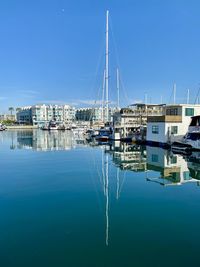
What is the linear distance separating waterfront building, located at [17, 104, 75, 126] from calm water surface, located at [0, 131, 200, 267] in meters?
130

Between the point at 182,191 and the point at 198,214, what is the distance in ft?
12.1

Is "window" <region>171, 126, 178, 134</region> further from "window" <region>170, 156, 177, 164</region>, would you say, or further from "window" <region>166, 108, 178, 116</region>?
"window" <region>170, 156, 177, 164</region>

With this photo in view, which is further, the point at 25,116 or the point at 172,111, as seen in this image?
the point at 25,116

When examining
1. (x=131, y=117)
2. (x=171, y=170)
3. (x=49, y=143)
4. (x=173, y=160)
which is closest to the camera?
(x=171, y=170)

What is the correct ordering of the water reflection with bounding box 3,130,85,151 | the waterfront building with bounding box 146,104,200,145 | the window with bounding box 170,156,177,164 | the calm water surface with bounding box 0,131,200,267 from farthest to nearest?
the water reflection with bounding box 3,130,85,151 → the waterfront building with bounding box 146,104,200,145 → the window with bounding box 170,156,177,164 → the calm water surface with bounding box 0,131,200,267

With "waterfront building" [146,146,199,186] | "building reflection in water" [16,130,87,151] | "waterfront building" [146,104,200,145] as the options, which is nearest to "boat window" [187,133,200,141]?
"waterfront building" [146,104,200,145]

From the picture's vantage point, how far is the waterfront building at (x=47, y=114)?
14825 centimetres

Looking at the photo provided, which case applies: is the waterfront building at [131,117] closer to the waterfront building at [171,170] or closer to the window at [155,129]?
the window at [155,129]

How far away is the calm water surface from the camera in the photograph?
6.82 metres

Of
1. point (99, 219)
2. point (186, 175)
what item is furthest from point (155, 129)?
point (99, 219)

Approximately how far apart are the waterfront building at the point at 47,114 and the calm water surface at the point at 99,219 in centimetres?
13032

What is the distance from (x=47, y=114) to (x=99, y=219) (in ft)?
480

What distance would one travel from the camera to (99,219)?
31.6ft

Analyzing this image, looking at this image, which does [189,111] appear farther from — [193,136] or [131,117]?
[131,117]
